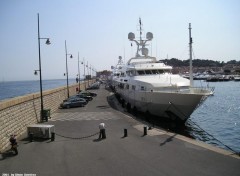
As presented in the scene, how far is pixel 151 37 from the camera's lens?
51156mm

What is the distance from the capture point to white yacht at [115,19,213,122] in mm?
29375

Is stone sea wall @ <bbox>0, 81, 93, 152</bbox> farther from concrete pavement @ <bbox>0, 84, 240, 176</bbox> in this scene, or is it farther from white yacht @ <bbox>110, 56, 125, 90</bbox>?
white yacht @ <bbox>110, 56, 125, 90</bbox>

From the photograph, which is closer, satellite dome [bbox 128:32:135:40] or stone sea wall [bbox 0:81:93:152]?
stone sea wall [bbox 0:81:93:152]

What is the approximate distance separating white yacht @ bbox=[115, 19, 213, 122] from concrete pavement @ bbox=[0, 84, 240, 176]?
709cm

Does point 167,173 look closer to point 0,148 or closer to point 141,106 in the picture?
point 0,148

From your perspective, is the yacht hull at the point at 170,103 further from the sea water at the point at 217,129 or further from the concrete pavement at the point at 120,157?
the concrete pavement at the point at 120,157

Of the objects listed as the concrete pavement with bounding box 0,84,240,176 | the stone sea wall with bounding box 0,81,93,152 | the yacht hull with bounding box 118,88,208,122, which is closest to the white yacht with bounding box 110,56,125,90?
the yacht hull with bounding box 118,88,208,122

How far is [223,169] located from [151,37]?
128 ft

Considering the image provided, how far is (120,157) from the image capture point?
1667cm

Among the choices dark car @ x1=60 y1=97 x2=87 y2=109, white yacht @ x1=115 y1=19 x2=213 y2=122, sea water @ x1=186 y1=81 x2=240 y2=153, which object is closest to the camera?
sea water @ x1=186 y1=81 x2=240 y2=153

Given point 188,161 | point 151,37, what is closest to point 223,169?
point 188,161

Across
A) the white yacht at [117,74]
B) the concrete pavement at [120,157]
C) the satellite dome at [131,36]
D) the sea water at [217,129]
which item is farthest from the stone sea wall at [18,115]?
the white yacht at [117,74]

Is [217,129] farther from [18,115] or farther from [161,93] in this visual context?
[18,115]

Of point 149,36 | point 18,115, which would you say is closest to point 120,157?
point 18,115
